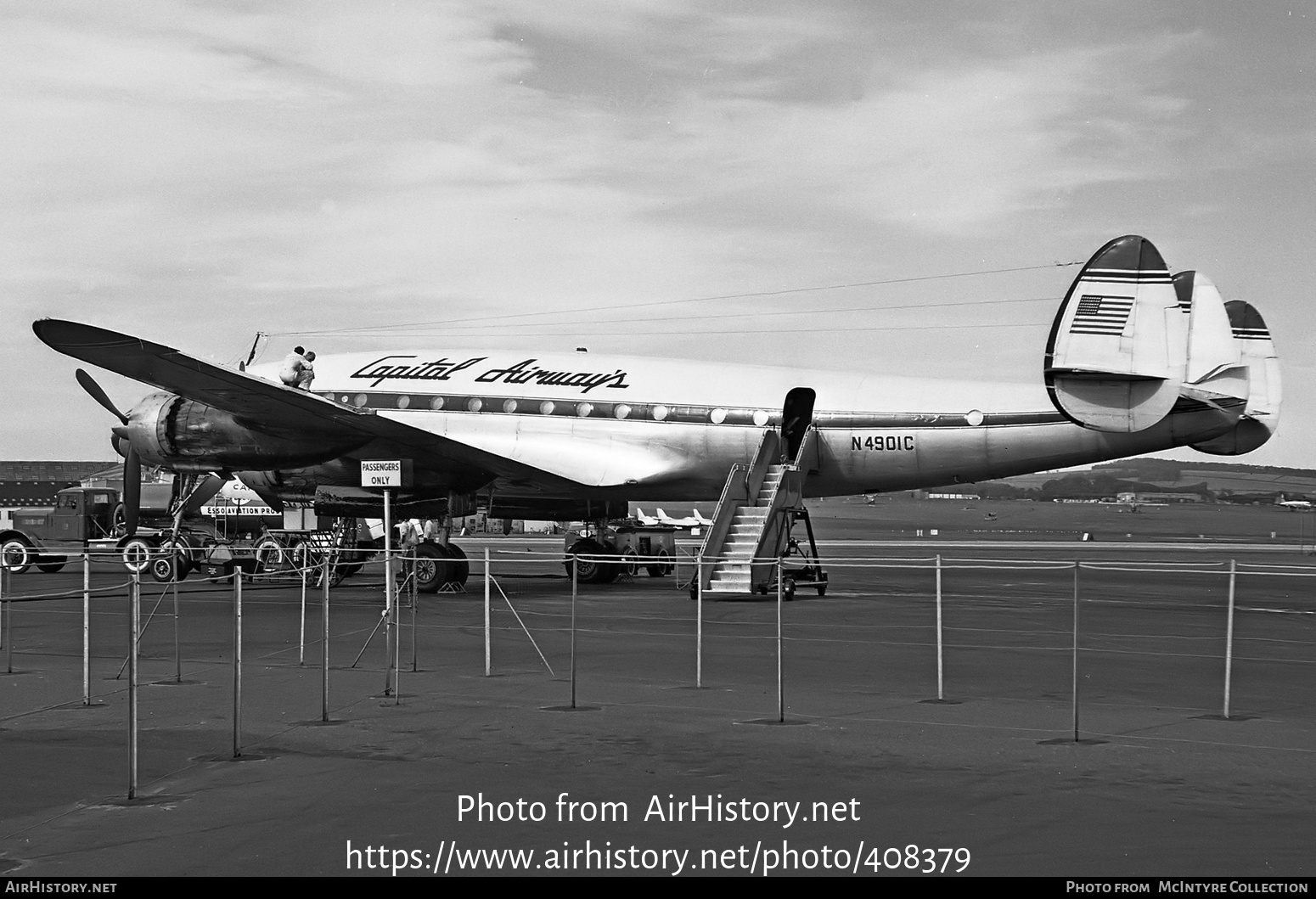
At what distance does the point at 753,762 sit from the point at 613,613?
12.2 metres

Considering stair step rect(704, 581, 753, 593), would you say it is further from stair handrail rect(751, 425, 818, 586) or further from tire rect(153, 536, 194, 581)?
tire rect(153, 536, 194, 581)

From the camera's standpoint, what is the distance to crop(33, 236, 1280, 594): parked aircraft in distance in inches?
836

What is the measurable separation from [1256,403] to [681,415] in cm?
1123

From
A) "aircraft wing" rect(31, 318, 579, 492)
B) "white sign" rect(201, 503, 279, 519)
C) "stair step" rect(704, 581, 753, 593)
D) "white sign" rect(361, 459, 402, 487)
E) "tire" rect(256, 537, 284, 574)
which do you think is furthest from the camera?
"white sign" rect(201, 503, 279, 519)

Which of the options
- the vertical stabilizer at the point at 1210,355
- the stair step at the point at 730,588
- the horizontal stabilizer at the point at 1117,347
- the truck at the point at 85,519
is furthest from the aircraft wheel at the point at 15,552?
the vertical stabilizer at the point at 1210,355

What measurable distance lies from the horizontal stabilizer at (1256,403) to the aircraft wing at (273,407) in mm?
13057

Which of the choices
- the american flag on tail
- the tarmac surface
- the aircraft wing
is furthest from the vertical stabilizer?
the aircraft wing

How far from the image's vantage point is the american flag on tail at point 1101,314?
21.1m

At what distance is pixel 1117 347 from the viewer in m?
21.0

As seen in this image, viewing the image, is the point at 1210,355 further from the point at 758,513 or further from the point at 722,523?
the point at 722,523

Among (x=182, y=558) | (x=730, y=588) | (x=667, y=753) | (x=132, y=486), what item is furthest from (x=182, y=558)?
(x=667, y=753)

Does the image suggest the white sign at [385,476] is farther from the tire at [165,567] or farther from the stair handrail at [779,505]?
the tire at [165,567]

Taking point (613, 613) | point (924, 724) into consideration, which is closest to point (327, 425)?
point (613, 613)

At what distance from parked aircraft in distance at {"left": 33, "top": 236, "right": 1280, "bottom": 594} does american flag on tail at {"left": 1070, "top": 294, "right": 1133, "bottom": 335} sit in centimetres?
3
